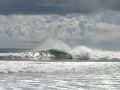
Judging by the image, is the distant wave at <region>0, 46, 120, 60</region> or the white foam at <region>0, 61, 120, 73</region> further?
the distant wave at <region>0, 46, 120, 60</region>

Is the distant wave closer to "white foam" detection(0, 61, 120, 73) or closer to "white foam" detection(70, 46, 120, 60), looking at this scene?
"white foam" detection(70, 46, 120, 60)

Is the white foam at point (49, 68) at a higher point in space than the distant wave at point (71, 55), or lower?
lower

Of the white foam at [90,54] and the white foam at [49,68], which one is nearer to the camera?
the white foam at [49,68]

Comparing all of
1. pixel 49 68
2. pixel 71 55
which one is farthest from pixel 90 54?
pixel 49 68

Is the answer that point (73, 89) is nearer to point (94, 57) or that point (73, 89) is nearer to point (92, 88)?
point (92, 88)

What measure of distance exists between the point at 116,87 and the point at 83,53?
33906 millimetres

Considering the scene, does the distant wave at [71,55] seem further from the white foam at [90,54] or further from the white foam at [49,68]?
the white foam at [49,68]

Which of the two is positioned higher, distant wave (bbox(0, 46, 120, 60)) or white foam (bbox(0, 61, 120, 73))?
distant wave (bbox(0, 46, 120, 60))

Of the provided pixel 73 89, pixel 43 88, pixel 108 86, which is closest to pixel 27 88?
pixel 43 88

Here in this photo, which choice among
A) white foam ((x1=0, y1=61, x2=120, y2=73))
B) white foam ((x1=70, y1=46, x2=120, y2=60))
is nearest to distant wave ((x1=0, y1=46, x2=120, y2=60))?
white foam ((x1=70, y1=46, x2=120, y2=60))

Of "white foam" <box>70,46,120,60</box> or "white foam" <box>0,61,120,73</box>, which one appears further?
"white foam" <box>70,46,120,60</box>

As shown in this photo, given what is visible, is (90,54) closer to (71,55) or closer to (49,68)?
(71,55)

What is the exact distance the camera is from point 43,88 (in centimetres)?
1409

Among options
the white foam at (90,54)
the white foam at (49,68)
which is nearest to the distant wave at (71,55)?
the white foam at (90,54)
